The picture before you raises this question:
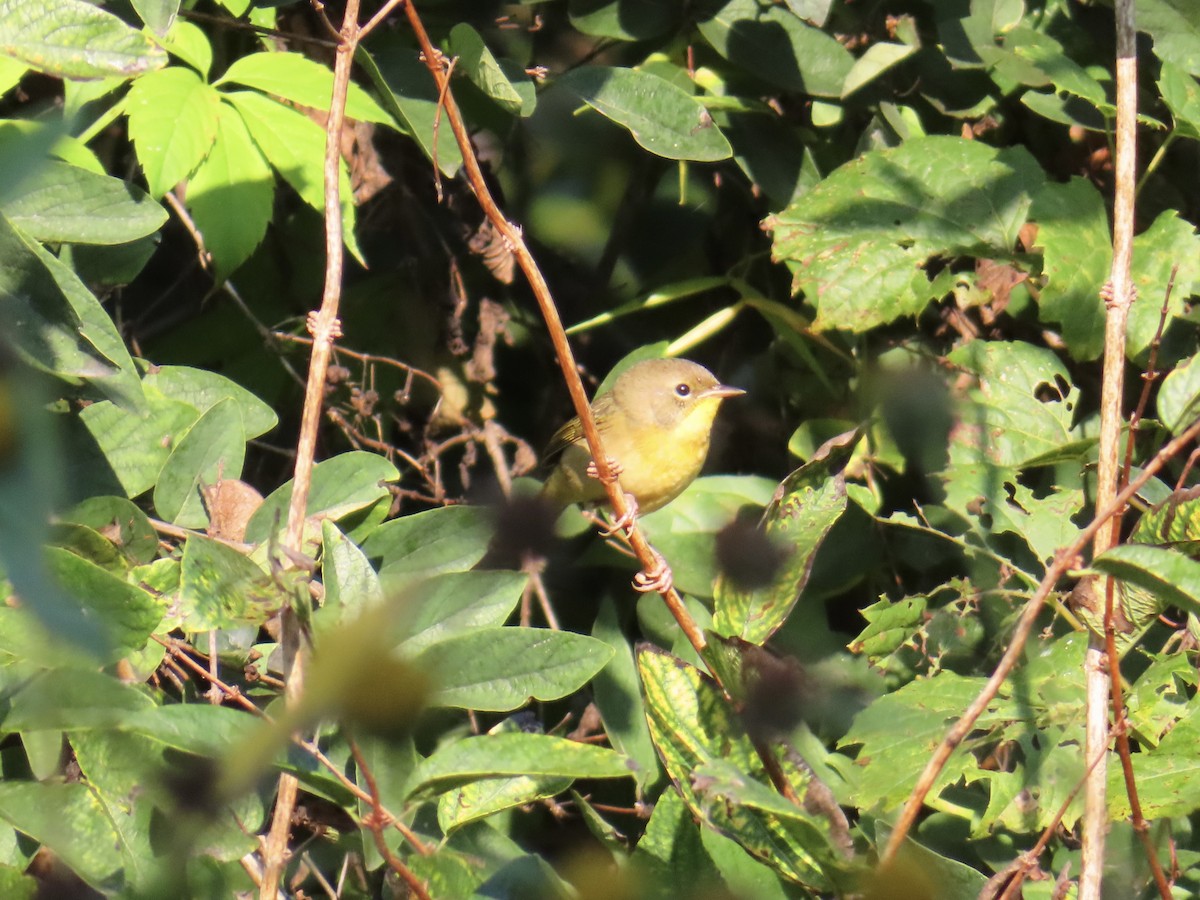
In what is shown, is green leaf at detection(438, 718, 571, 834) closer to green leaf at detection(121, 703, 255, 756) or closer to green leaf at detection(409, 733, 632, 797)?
green leaf at detection(409, 733, 632, 797)

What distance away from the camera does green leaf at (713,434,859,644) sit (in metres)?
1.76

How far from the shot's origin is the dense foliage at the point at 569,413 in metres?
1.48

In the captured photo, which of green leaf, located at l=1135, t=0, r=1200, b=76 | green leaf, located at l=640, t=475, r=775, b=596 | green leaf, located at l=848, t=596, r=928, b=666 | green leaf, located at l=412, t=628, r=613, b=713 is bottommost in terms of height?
green leaf, located at l=640, t=475, r=775, b=596

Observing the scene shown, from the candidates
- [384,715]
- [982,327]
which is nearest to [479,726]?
[982,327]

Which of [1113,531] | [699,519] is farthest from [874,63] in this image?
[1113,531]

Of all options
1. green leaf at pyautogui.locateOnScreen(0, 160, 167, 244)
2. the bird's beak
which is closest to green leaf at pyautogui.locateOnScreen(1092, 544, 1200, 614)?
green leaf at pyautogui.locateOnScreen(0, 160, 167, 244)

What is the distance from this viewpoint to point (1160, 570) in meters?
1.21

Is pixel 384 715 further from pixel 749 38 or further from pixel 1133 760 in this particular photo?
pixel 749 38

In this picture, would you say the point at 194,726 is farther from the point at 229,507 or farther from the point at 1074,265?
the point at 1074,265

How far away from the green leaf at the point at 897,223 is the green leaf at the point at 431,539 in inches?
36.7

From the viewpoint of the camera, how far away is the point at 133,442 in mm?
2188

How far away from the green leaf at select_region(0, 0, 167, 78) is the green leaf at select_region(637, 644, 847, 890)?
0.95 m

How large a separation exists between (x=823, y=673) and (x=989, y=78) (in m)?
1.41

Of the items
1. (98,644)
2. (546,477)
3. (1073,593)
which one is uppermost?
(98,644)
